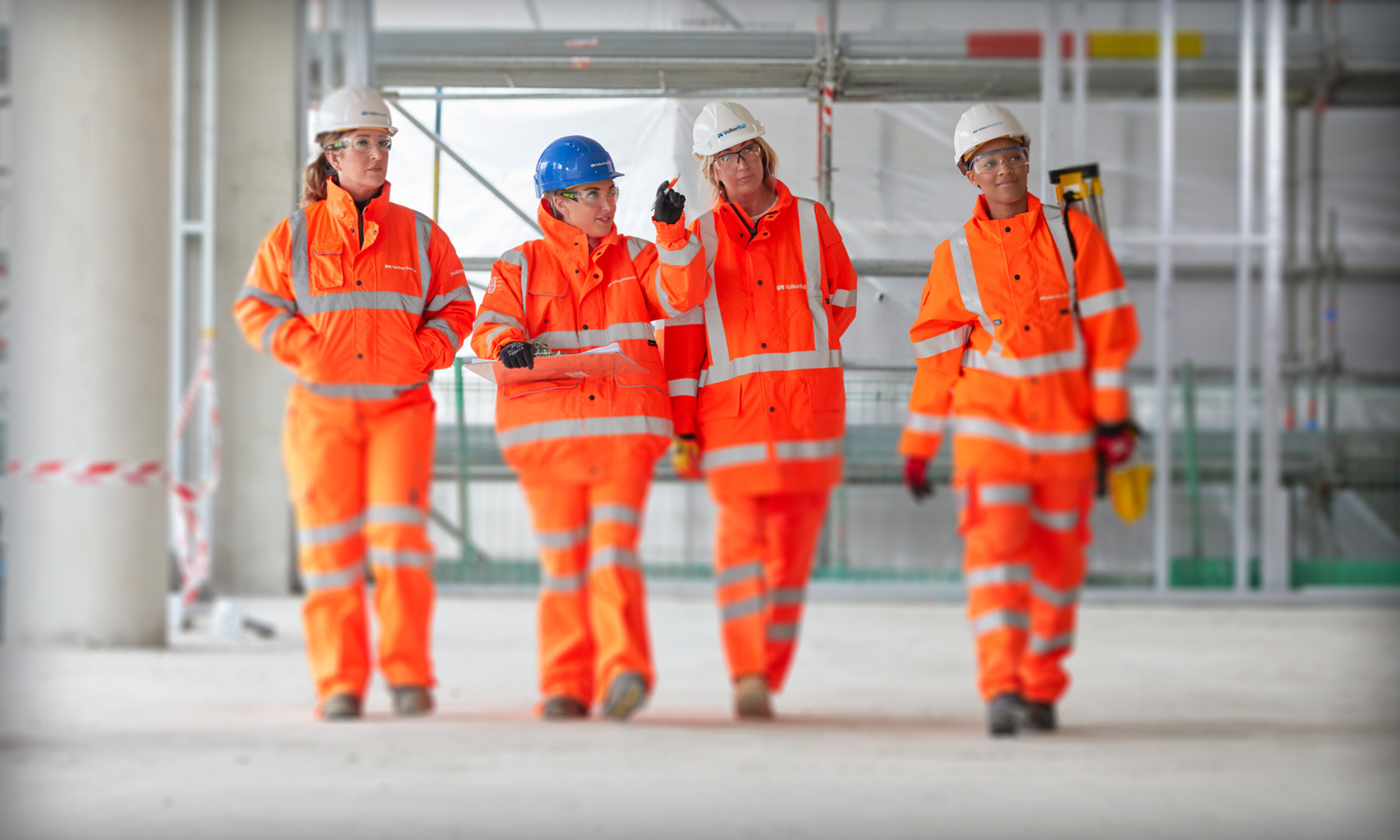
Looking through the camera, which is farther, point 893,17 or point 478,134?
point 893,17

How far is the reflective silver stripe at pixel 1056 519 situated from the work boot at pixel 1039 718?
1.44m

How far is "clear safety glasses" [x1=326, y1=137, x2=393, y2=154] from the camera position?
5.36 feet

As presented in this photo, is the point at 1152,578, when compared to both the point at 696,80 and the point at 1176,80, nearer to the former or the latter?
the point at 1176,80

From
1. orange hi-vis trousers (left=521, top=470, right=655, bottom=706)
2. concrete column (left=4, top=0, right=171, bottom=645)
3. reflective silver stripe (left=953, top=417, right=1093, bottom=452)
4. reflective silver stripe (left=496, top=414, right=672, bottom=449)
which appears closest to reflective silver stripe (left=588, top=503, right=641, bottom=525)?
orange hi-vis trousers (left=521, top=470, right=655, bottom=706)

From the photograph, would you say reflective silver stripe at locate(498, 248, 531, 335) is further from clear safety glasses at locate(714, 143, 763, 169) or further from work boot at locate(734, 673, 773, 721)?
work boot at locate(734, 673, 773, 721)

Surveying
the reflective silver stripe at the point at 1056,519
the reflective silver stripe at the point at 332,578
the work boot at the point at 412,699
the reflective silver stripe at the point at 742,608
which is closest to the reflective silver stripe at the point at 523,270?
the reflective silver stripe at the point at 1056,519

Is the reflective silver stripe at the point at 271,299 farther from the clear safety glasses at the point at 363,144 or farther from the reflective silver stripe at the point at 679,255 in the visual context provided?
the reflective silver stripe at the point at 679,255

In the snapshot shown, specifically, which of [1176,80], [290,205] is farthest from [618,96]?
[1176,80]

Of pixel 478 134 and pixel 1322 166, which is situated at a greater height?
pixel 1322 166

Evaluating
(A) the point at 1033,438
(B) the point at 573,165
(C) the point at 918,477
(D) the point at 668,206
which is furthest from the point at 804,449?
(B) the point at 573,165

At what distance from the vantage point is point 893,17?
7.73 ft

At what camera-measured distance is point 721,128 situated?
5.76 ft

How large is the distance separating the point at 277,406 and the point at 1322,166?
9.78m

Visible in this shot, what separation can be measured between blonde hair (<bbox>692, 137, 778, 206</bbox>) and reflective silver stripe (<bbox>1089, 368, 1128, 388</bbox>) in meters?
0.53
